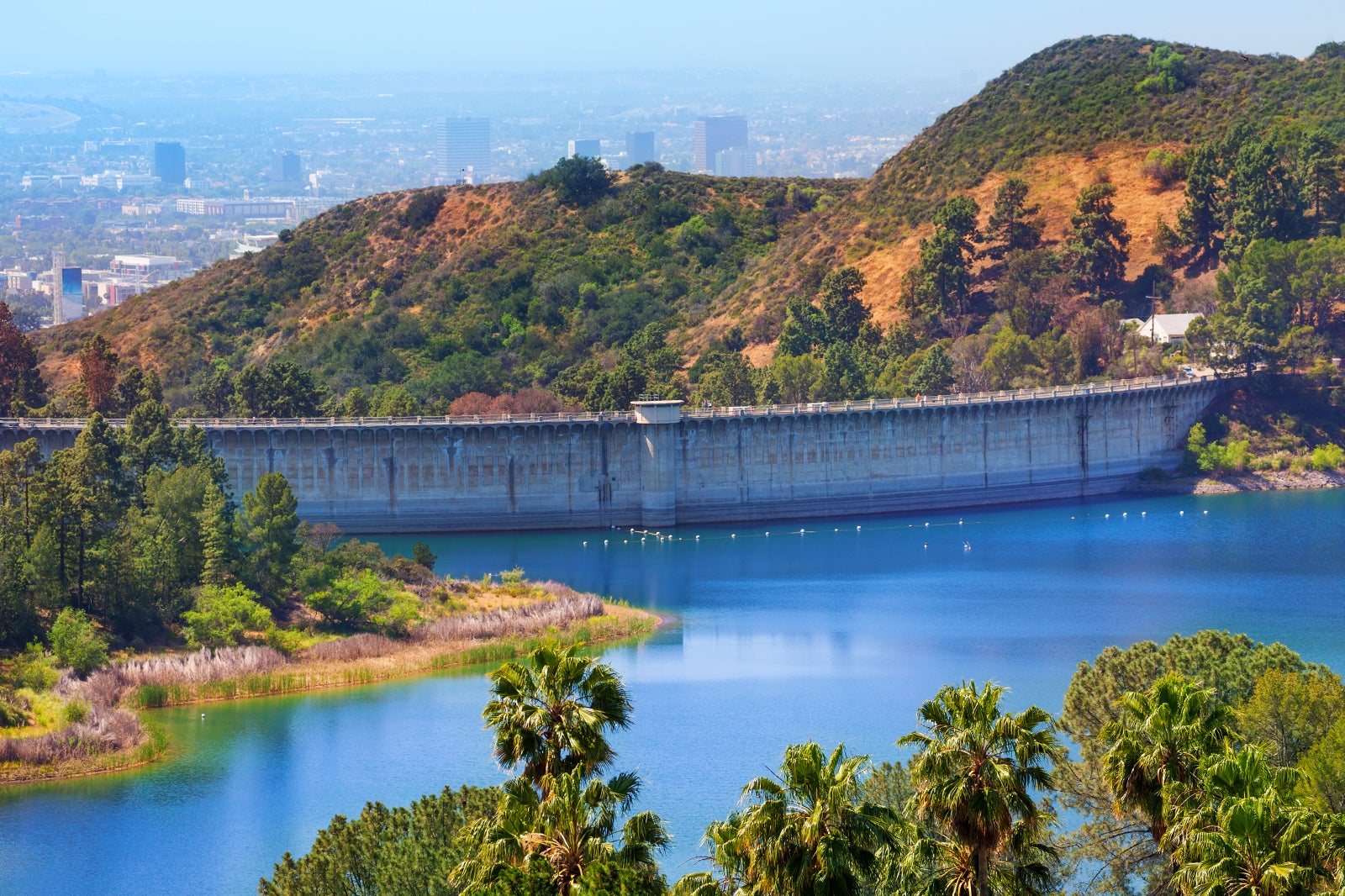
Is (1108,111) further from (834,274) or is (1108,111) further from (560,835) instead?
(560,835)

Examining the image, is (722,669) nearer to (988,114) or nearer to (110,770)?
(110,770)

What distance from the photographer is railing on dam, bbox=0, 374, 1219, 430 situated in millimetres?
106500

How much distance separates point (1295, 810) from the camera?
85.9 feet

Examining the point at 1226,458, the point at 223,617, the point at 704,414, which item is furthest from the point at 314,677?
the point at 1226,458

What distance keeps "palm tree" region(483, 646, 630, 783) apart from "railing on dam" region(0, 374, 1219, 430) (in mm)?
78414

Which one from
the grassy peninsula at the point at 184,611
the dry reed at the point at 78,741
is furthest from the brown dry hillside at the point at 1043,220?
the dry reed at the point at 78,741

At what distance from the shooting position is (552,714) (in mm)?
27109

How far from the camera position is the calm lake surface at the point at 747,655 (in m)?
50.2

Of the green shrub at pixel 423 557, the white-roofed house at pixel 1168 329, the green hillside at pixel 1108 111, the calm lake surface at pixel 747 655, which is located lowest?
the calm lake surface at pixel 747 655

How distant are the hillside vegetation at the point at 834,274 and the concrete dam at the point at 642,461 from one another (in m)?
6.18

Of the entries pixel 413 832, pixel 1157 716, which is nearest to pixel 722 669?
pixel 413 832

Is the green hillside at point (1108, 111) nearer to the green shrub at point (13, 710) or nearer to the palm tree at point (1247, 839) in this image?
the green shrub at point (13, 710)

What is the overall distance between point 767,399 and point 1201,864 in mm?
97698

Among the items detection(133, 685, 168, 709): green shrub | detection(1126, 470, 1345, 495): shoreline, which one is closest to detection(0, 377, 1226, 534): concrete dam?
detection(1126, 470, 1345, 495): shoreline
